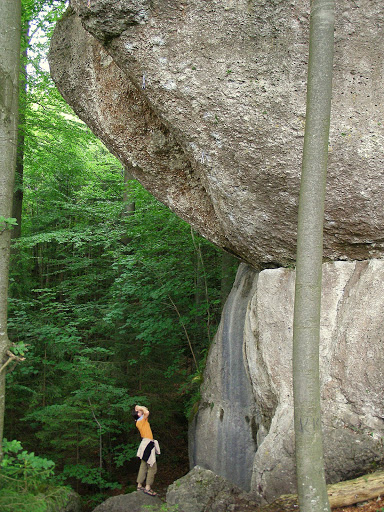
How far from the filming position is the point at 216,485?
21.2 feet

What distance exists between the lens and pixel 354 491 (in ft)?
14.9

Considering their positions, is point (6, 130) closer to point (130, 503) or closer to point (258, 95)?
point (258, 95)

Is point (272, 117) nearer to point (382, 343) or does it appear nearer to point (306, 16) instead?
point (306, 16)

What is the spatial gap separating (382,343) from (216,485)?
10.1 ft

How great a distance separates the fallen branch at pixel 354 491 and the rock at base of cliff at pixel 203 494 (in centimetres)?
138

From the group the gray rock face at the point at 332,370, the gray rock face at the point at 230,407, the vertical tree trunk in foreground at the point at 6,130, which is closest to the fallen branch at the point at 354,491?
the gray rock face at the point at 332,370

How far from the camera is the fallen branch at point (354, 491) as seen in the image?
4473 millimetres

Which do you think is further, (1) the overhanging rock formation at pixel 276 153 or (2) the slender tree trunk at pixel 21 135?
(2) the slender tree trunk at pixel 21 135

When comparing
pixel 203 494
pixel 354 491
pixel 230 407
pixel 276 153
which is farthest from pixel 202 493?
pixel 276 153

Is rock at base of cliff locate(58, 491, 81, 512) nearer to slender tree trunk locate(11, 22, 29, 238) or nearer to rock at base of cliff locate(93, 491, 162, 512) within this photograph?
rock at base of cliff locate(93, 491, 162, 512)

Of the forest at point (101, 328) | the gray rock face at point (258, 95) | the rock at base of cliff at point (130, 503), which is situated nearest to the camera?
the gray rock face at point (258, 95)

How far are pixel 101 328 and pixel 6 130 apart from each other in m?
7.35

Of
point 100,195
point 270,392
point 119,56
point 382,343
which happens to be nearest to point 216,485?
point 270,392

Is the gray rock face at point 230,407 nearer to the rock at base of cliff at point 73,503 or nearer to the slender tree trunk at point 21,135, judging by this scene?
the rock at base of cliff at point 73,503
